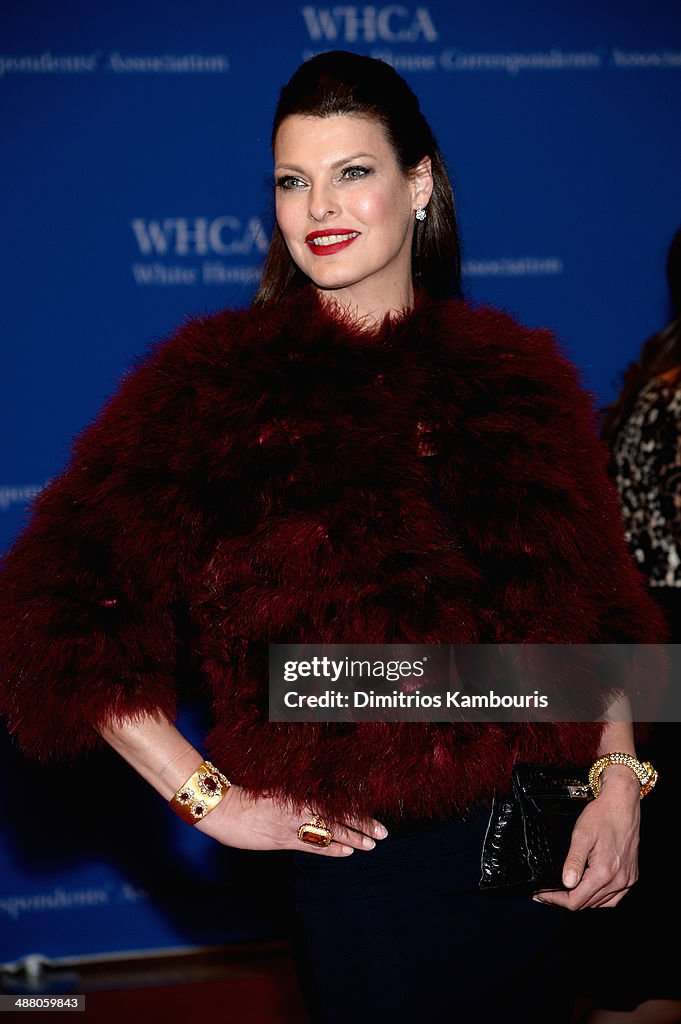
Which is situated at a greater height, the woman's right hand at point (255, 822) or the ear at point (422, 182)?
the ear at point (422, 182)

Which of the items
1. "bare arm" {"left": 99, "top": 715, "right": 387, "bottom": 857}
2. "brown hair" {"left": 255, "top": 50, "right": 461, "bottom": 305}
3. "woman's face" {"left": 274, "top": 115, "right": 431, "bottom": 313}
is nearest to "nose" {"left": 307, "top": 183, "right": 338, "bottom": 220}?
"woman's face" {"left": 274, "top": 115, "right": 431, "bottom": 313}

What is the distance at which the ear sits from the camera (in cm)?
192

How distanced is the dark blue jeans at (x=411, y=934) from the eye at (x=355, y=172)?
3.57 ft

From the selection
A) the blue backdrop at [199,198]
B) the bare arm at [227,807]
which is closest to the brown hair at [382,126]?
the bare arm at [227,807]

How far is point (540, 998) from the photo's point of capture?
167 cm

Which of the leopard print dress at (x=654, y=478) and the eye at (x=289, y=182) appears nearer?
the eye at (x=289, y=182)

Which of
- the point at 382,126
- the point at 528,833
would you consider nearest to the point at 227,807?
the point at 528,833

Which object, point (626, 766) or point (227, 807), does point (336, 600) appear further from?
point (626, 766)

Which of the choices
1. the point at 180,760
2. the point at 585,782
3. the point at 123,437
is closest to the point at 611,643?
the point at 585,782

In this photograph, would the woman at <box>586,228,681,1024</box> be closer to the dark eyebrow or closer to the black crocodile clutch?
the black crocodile clutch

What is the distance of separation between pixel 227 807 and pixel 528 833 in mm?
464

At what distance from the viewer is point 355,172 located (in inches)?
69.6

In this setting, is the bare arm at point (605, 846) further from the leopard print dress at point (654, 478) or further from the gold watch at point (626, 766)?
the leopard print dress at point (654, 478)

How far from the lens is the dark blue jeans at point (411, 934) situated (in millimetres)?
1526
